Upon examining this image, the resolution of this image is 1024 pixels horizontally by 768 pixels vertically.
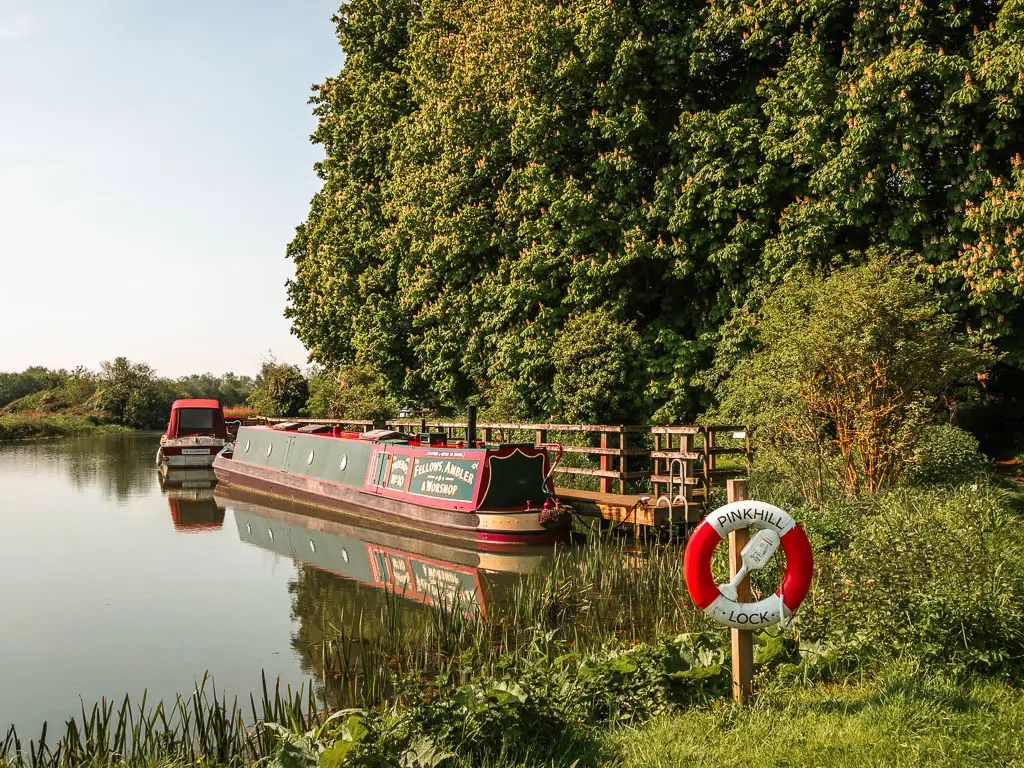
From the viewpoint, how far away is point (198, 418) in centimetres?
2903

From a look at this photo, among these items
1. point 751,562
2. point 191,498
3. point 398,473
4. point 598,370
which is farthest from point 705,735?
point 191,498

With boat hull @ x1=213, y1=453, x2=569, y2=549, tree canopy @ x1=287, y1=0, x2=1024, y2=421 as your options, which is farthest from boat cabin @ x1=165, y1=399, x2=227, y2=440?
boat hull @ x1=213, y1=453, x2=569, y2=549

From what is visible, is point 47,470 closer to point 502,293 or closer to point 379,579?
point 502,293

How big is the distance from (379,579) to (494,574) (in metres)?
1.58

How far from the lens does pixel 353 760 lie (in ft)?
12.7

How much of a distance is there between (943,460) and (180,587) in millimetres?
10345

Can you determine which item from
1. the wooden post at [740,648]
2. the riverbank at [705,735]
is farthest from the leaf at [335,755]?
the wooden post at [740,648]

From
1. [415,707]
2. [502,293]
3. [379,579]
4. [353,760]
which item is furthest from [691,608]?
[502,293]

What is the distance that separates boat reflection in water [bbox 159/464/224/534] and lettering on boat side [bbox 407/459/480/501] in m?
4.86

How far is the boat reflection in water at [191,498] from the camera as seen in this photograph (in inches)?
666

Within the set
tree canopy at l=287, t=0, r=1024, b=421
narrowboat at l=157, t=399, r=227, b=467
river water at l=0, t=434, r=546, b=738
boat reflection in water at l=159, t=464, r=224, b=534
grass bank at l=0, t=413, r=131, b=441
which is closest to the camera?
river water at l=0, t=434, r=546, b=738

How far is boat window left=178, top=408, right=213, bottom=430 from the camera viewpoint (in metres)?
28.8

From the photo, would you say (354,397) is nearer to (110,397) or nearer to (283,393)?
(283,393)

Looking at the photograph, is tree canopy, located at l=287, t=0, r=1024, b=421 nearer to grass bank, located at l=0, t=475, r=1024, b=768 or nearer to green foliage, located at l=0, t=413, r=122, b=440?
grass bank, located at l=0, t=475, r=1024, b=768
